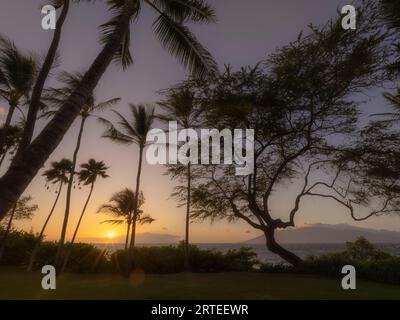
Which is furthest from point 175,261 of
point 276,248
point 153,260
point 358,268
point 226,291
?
point 358,268

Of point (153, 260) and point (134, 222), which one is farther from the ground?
point (134, 222)

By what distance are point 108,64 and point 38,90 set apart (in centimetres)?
146

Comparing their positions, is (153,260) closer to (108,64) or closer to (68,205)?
(68,205)

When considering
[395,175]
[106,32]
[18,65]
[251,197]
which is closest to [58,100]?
[18,65]

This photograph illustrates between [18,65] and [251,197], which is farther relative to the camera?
[251,197]

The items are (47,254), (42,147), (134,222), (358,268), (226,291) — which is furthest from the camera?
(47,254)

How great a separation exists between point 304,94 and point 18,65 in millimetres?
14088

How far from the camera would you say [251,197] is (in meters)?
19.0

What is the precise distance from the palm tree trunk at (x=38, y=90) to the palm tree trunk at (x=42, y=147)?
0.78 m

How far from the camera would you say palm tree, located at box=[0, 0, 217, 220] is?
412 centimetres

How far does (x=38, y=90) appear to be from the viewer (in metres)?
5.88

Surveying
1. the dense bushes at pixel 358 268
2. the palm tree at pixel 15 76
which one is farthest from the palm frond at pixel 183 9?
the dense bushes at pixel 358 268

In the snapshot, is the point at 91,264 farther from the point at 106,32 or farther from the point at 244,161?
the point at 106,32

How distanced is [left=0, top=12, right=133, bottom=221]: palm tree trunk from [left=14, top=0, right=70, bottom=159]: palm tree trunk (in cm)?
78
